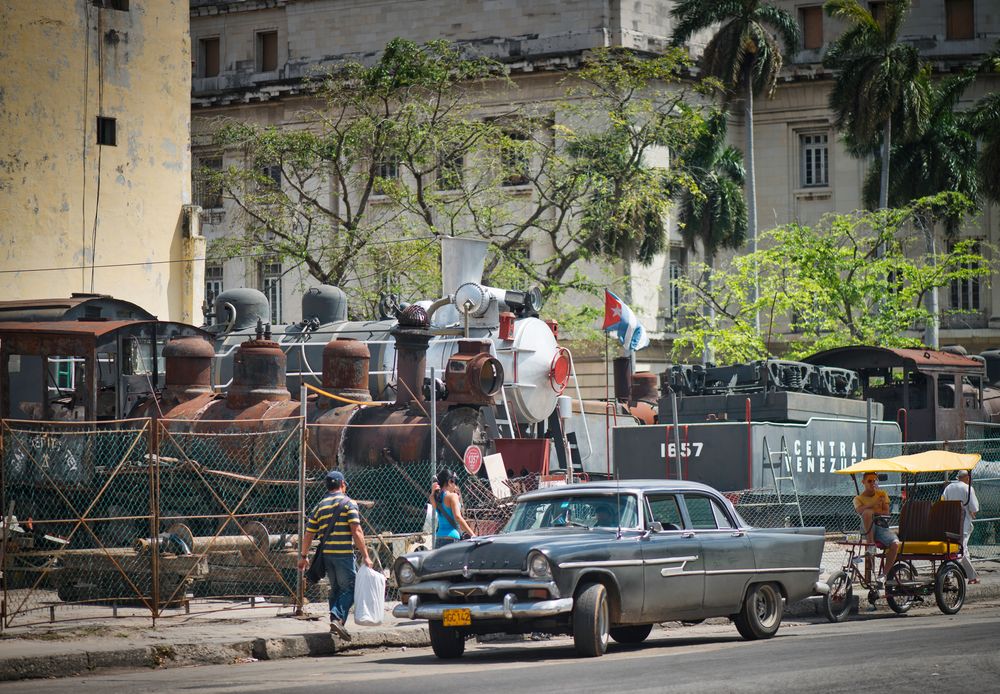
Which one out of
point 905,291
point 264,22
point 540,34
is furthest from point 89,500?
point 264,22

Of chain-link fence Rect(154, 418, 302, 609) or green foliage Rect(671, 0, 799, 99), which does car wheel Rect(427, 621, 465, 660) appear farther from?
green foliage Rect(671, 0, 799, 99)

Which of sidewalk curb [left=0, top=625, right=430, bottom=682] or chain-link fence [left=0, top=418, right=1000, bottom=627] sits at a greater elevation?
chain-link fence [left=0, top=418, right=1000, bottom=627]

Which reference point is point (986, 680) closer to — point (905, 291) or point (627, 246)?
point (905, 291)

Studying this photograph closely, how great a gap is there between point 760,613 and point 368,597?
3.83 meters

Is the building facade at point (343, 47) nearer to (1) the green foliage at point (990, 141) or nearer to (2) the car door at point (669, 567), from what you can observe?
(1) the green foliage at point (990, 141)

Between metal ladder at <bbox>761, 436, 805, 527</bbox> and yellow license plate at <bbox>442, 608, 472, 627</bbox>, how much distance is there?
9.40m

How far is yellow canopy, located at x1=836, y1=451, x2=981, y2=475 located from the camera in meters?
17.4

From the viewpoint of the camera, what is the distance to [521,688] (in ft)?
35.1

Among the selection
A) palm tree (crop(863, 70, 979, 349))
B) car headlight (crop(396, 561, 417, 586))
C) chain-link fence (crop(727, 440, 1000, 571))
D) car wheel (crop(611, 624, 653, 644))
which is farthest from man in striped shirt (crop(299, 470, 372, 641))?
palm tree (crop(863, 70, 979, 349))

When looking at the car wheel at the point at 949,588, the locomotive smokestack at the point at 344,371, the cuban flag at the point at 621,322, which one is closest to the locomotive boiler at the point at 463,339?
the locomotive smokestack at the point at 344,371

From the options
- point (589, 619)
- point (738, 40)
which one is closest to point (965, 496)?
point (589, 619)

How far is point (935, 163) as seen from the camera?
51469mm

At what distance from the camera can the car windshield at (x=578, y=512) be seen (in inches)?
532

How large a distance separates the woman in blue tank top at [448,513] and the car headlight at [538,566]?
3.45 metres
